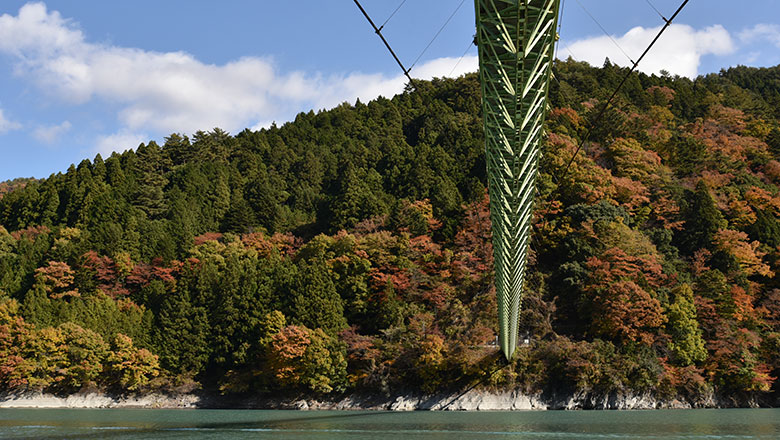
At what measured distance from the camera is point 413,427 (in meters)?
24.9

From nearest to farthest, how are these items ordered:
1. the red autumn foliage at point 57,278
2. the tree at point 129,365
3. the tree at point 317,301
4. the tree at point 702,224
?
the tree at point 317,301 → the tree at point 129,365 → the tree at point 702,224 → the red autumn foliage at point 57,278

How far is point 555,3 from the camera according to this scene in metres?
7.92

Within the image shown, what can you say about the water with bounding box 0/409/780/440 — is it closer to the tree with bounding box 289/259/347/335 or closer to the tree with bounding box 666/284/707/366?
the tree with bounding box 666/284/707/366

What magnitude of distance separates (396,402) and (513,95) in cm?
3178

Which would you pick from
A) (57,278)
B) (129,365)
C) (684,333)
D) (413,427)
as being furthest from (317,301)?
(57,278)

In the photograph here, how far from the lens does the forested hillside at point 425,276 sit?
37594mm

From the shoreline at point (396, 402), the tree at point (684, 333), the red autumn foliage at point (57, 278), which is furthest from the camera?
the red autumn foliage at point (57, 278)

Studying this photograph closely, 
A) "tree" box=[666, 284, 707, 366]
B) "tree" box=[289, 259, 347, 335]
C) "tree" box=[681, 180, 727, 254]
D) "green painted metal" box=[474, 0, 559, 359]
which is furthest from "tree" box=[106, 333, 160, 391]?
"tree" box=[681, 180, 727, 254]

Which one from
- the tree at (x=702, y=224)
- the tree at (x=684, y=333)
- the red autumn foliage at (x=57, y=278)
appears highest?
the tree at (x=702, y=224)

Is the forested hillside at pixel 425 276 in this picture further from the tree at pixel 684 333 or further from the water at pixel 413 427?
the water at pixel 413 427

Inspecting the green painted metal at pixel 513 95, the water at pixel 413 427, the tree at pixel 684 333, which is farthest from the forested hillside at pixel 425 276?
the green painted metal at pixel 513 95

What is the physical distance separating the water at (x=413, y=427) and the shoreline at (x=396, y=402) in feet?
16.5

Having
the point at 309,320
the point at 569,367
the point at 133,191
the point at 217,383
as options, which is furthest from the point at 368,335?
the point at 133,191

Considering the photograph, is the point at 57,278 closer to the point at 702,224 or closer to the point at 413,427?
the point at 413,427
